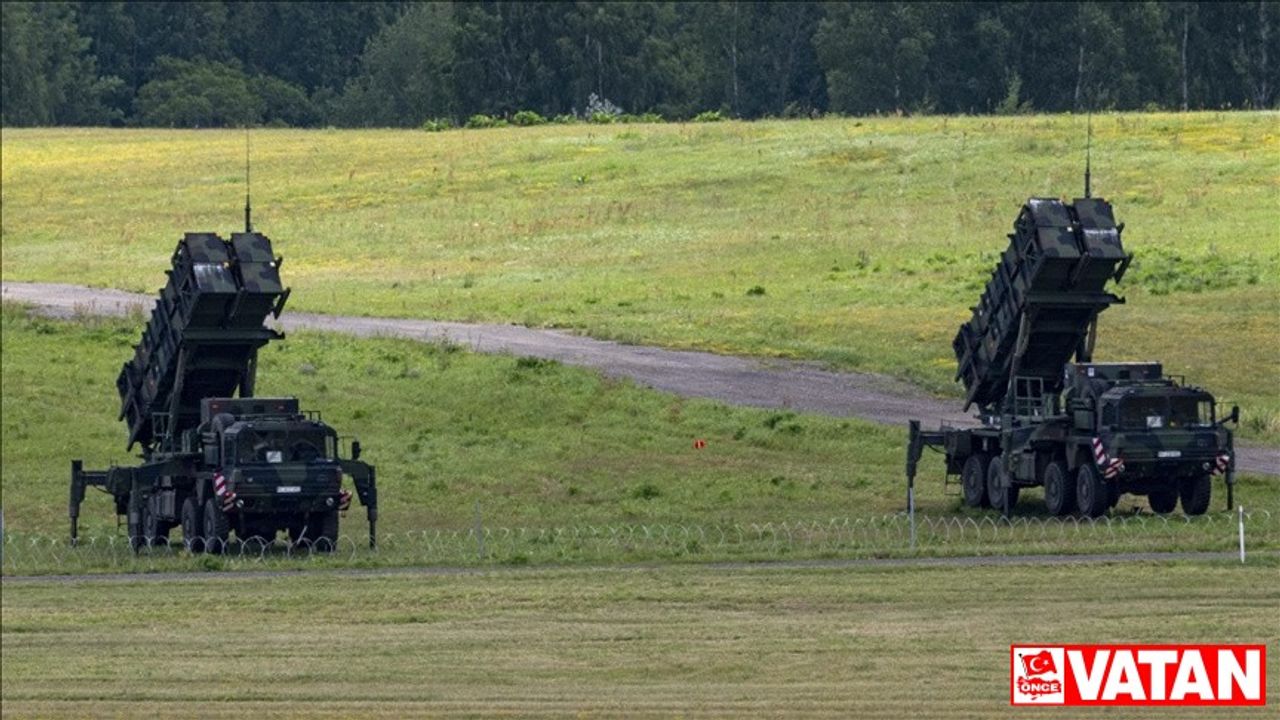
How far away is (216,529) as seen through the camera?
45.7 m

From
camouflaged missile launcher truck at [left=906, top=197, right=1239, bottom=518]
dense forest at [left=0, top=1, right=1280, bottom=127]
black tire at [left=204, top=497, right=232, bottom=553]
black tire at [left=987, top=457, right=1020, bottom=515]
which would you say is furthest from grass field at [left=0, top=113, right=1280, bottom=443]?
black tire at [left=204, top=497, right=232, bottom=553]

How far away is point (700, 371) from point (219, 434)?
Result: 22.7 metres

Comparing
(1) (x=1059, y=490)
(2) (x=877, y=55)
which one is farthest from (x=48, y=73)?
(1) (x=1059, y=490)

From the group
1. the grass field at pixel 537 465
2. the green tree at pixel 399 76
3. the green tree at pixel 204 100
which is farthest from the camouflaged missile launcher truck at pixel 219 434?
the green tree at pixel 204 100

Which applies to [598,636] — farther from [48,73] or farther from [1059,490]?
[48,73]

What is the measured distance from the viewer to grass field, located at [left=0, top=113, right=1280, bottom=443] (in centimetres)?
7269

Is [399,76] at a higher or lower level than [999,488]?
higher

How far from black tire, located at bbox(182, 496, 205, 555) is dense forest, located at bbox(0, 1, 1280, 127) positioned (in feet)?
256

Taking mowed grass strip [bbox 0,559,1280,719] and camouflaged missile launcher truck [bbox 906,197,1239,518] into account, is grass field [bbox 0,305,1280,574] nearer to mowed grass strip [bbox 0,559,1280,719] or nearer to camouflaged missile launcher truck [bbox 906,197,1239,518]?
camouflaged missile launcher truck [bbox 906,197,1239,518]

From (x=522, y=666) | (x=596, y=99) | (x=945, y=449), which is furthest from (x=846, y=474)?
(x=596, y=99)

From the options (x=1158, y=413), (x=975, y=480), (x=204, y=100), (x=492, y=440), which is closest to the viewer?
(x=1158, y=413)

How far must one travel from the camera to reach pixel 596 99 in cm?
14375

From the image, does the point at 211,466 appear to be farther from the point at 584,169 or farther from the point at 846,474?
the point at 584,169

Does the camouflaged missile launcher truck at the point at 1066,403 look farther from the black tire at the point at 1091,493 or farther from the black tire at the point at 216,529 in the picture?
the black tire at the point at 216,529
